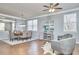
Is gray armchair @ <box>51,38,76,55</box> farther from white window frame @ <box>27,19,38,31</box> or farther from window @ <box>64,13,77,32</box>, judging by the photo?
white window frame @ <box>27,19,38,31</box>

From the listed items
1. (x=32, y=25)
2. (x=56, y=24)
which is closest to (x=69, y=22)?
(x=56, y=24)

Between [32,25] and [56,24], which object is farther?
[56,24]

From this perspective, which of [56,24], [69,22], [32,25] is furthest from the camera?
[56,24]

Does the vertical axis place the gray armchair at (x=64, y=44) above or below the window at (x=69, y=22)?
below

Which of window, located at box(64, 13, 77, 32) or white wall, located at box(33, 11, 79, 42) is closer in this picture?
window, located at box(64, 13, 77, 32)

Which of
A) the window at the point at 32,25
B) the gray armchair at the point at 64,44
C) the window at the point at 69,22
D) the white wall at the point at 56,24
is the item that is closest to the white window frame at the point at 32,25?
the window at the point at 32,25

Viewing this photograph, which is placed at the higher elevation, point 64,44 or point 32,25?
point 32,25

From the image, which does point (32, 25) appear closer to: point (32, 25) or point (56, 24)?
point (32, 25)

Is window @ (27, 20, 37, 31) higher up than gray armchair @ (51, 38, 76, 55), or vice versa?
window @ (27, 20, 37, 31)

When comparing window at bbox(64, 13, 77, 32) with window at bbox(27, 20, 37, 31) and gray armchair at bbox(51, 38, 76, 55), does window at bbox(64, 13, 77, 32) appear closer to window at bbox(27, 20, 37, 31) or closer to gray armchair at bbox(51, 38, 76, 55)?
gray armchair at bbox(51, 38, 76, 55)

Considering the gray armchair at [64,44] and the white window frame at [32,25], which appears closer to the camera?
the white window frame at [32,25]

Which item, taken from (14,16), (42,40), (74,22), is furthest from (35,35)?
(74,22)

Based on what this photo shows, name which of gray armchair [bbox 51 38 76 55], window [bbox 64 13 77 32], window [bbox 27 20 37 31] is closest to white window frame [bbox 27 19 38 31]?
window [bbox 27 20 37 31]

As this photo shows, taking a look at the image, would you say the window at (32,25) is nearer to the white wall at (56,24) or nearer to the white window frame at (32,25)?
the white window frame at (32,25)
